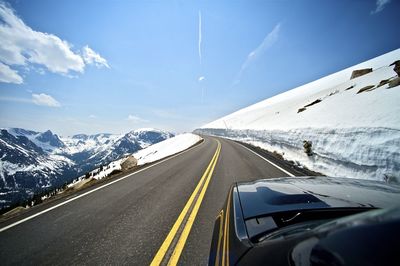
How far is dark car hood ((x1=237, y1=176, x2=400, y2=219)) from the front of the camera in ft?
6.18

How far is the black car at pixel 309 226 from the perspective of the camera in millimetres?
850

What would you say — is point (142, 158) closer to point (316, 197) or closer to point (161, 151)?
point (161, 151)

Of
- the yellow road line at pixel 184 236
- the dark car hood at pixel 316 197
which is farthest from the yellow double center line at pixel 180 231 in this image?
the dark car hood at pixel 316 197

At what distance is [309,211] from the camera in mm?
1864

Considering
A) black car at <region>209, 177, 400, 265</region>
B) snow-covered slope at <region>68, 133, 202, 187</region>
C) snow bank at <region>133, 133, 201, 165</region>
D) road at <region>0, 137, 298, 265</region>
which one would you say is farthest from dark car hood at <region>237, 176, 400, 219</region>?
snow bank at <region>133, 133, 201, 165</region>

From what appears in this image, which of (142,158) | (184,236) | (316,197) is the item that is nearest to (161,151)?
(142,158)

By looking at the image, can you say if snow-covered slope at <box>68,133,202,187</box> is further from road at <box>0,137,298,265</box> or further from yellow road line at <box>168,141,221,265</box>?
yellow road line at <box>168,141,221,265</box>

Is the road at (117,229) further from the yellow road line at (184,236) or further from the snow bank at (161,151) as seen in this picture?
the snow bank at (161,151)

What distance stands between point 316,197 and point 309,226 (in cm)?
87

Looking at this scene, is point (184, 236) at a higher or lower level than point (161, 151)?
lower

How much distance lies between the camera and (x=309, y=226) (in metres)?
1.43

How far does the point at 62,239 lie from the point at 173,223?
6.67ft

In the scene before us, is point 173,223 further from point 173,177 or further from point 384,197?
point 173,177

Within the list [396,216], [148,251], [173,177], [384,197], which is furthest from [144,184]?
[396,216]
